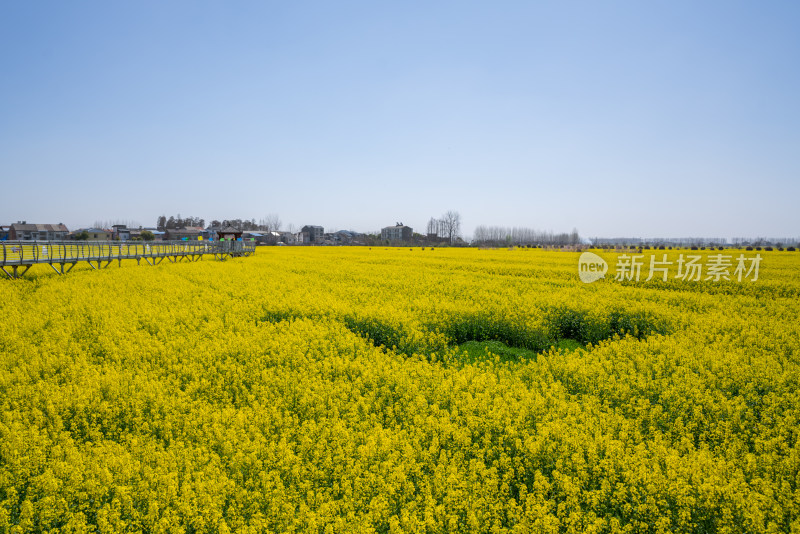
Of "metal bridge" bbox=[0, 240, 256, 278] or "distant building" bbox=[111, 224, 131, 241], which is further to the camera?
"distant building" bbox=[111, 224, 131, 241]

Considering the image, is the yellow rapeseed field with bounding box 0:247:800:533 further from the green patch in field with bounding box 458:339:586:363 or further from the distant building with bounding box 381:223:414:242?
the distant building with bounding box 381:223:414:242

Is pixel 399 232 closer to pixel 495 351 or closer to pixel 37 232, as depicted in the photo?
pixel 37 232

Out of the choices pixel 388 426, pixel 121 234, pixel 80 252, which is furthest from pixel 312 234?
pixel 388 426

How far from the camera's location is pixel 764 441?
524cm

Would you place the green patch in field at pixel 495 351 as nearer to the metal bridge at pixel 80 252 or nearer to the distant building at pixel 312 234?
the metal bridge at pixel 80 252

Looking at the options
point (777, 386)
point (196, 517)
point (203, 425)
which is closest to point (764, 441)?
point (777, 386)

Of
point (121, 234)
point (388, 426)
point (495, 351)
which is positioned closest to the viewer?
point (388, 426)

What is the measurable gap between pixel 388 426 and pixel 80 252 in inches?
1006

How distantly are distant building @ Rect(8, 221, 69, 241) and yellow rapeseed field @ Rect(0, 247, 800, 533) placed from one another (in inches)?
3535

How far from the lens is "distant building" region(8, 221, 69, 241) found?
256 ft

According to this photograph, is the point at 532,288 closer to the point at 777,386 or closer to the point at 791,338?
the point at 791,338

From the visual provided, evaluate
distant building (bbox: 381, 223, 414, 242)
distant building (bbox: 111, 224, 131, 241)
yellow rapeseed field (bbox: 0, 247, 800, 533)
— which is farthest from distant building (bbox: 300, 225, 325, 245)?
yellow rapeseed field (bbox: 0, 247, 800, 533)

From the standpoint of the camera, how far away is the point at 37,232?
7944cm

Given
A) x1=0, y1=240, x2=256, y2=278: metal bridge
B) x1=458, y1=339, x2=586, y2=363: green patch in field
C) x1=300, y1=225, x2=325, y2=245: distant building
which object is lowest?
x1=458, y1=339, x2=586, y2=363: green patch in field
